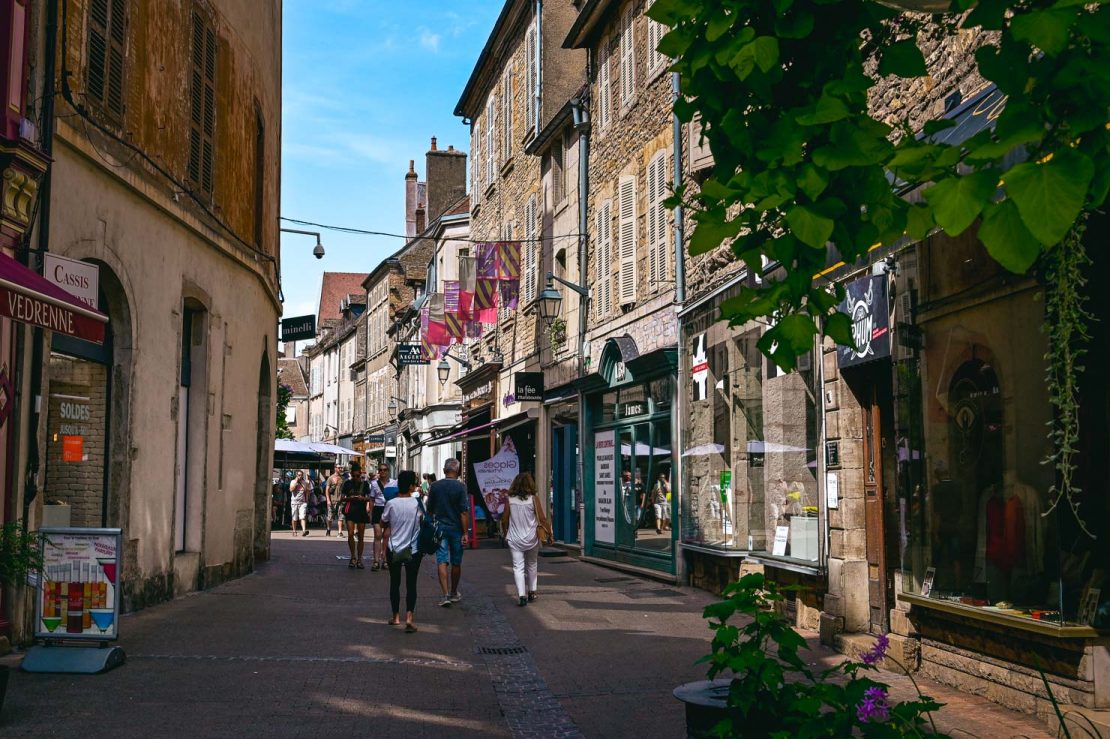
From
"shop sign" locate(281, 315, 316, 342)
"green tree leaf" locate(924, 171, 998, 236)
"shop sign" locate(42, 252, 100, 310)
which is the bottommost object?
"green tree leaf" locate(924, 171, 998, 236)

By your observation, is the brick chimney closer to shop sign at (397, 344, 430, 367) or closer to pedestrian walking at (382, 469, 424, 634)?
shop sign at (397, 344, 430, 367)

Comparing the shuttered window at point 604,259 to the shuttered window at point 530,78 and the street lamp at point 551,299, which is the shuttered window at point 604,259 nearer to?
the street lamp at point 551,299

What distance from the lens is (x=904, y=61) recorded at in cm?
352

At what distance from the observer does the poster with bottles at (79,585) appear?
867 centimetres

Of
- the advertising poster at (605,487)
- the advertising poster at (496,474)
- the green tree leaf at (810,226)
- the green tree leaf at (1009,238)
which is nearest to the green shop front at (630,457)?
the advertising poster at (605,487)

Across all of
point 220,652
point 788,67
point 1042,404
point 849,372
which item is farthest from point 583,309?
point 788,67

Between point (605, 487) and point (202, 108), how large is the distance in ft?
28.8

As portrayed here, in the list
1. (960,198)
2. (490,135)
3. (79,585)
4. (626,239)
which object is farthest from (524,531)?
(490,135)

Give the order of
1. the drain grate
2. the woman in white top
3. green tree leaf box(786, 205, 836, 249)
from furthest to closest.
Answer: the woman in white top, the drain grate, green tree leaf box(786, 205, 836, 249)

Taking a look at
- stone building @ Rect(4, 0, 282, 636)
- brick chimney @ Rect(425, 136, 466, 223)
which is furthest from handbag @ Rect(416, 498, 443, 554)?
brick chimney @ Rect(425, 136, 466, 223)

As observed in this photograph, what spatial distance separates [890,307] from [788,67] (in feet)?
20.4

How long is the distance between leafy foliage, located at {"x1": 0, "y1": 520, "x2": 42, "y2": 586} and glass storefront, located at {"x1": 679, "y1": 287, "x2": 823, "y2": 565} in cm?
651

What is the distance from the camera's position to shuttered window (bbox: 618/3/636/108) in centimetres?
1895

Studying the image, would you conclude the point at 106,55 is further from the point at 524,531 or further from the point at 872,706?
the point at 872,706
